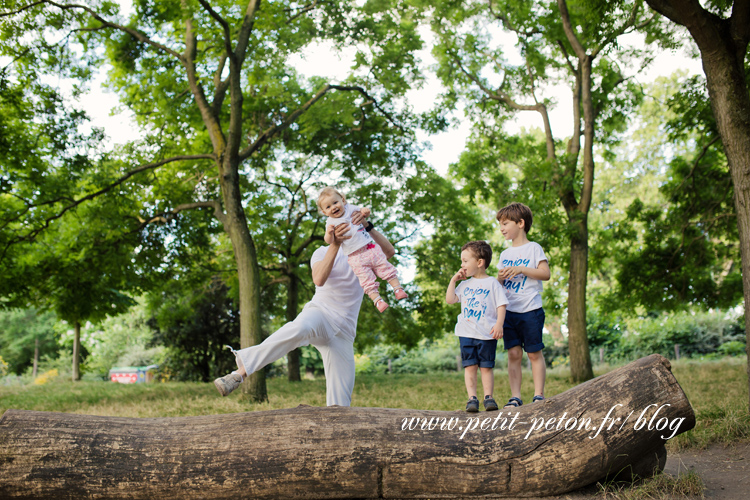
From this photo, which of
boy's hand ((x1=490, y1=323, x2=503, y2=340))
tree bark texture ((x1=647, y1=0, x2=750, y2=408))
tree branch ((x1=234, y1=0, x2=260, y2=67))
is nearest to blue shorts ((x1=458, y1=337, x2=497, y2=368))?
boy's hand ((x1=490, y1=323, x2=503, y2=340))

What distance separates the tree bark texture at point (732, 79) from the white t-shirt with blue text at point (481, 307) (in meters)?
3.56

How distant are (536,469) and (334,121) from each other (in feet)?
37.5

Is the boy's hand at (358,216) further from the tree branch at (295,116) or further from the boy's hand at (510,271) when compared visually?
the tree branch at (295,116)

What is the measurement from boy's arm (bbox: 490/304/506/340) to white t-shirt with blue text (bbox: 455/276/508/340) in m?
0.04

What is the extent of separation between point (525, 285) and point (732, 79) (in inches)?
157

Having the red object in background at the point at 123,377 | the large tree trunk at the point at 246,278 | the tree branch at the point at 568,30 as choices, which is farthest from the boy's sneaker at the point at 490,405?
the red object in background at the point at 123,377

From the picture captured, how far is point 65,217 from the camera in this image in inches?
504

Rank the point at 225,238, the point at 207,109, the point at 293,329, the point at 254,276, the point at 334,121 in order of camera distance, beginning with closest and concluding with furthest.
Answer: the point at 293,329 < the point at 254,276 < the point at 207,109 < the point at 334,121 < the point at 225,238

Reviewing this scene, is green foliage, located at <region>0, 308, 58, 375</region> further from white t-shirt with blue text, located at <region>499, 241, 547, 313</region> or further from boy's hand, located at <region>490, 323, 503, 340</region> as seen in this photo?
boy's hand, located at <region>490, 323, 503, 340</region>

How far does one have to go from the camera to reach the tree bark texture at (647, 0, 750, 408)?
6.28 meters

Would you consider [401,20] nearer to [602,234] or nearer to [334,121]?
[334,121]

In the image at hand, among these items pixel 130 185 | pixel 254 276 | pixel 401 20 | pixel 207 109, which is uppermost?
pixel 401 20

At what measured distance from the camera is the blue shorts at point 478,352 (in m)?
4.64

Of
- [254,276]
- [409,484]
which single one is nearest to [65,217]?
[254,276]
